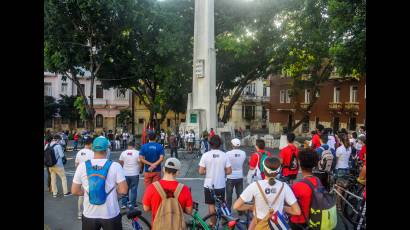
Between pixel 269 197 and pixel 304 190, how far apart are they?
45cm

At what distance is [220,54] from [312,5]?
7693 millimetres

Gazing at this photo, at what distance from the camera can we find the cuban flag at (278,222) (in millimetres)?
4355

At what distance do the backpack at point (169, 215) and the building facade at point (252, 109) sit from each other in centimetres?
5608

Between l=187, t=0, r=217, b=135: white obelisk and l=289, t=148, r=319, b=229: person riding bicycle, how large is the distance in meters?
19.4

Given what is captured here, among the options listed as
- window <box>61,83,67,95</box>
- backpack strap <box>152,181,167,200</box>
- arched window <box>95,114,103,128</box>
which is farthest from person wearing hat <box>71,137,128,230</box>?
arched window <box>95,114,103,128</box>

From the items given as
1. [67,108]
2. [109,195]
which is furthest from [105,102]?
[109,195]

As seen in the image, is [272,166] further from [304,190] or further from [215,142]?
[215,142]

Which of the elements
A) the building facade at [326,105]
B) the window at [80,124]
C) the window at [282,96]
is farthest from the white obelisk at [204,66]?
the window at [282,96]

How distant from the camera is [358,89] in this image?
40.7 meters

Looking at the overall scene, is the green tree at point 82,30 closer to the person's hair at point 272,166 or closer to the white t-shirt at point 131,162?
the white t-shirt at point 131,162

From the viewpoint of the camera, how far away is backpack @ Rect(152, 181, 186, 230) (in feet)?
14.5

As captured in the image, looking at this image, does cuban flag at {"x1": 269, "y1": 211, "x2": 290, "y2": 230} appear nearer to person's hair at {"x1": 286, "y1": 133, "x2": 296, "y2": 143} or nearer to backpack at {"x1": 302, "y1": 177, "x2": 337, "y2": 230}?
backpack at {"x1": 302, "y1": 177, "x2": 337, "y2": 230}
